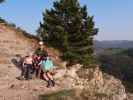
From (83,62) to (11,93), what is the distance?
15.6 metres

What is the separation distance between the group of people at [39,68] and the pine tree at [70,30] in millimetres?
12061

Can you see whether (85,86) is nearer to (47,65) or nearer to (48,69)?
(48,69)

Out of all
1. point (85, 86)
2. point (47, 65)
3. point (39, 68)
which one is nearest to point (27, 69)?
point (39, 68)

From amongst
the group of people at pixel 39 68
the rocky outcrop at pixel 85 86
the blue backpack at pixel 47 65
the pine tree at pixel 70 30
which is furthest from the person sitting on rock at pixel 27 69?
the pine tree at pixel 70 30

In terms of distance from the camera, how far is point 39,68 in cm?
2375

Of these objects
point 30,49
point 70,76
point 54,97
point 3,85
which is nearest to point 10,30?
point 30,49

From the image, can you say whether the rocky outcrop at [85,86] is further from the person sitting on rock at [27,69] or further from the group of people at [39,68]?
the person sitting on rock at [27,69]

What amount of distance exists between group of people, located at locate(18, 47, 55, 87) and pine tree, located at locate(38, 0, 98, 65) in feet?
39.6

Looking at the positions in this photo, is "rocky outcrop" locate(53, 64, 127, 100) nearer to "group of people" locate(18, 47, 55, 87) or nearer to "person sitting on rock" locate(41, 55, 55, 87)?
"person sitting on rock" locate(41, 55, 55, 87)

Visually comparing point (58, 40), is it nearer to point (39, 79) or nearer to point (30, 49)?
point (30, 49)

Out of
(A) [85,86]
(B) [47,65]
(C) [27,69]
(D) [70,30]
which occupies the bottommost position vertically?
(A) [85,86]

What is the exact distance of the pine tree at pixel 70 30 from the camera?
3884cm

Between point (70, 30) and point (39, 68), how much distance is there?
57.3 ft

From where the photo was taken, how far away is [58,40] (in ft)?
129
